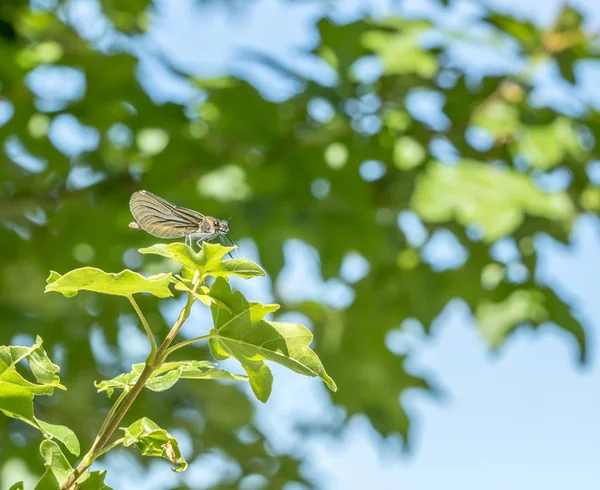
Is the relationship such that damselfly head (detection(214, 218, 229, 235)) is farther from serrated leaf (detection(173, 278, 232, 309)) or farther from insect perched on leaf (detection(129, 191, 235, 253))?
serrated leaf (detection(173, 278, 232, 309))

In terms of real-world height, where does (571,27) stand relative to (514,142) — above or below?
above

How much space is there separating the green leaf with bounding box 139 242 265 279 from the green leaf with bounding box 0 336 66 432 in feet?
0.43

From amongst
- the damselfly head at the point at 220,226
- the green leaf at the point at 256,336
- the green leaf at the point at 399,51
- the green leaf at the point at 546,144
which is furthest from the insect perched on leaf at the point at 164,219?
the green leaf at the point at 546,144

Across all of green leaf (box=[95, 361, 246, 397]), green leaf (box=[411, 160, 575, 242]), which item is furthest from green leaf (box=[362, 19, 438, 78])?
green leaf (box=[95, 361, 246, 397])

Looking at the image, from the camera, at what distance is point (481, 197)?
2611mm

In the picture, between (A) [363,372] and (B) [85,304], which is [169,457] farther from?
(A) [363,372]

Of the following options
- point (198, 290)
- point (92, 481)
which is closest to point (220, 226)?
point (198, 290)

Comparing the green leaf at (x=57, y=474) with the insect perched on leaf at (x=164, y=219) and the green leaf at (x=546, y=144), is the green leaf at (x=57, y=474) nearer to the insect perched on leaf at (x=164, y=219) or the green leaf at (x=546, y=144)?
the insect perched on leaf at (x=164, y=219)

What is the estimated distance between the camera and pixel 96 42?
3.18 metres

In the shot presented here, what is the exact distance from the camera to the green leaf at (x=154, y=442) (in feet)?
2.15

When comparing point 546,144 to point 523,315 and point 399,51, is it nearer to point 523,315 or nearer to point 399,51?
point 399,51

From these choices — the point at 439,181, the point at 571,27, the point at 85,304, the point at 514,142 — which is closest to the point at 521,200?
the point at 439,181

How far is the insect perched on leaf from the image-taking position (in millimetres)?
739

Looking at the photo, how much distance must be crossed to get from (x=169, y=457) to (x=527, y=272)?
2.73 m
